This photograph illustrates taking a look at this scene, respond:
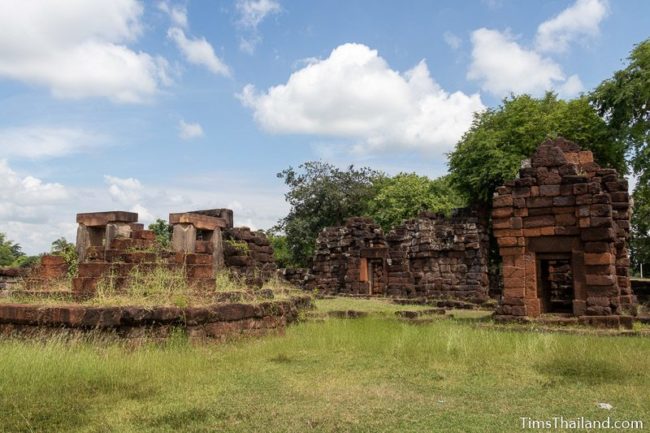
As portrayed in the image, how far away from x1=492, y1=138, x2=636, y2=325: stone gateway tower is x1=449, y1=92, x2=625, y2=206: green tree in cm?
1291

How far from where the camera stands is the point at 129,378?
599cm

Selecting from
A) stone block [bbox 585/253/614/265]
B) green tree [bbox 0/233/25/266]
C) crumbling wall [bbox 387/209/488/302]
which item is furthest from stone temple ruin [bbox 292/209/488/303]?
green tree [bbox 0/233/25/266]

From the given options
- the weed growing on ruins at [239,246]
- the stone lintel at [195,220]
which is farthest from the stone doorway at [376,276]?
the stone lintel at [195,220]

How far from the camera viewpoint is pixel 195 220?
12.5m

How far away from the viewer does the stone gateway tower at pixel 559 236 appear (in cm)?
1133

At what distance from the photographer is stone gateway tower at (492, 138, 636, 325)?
1133 centimetres

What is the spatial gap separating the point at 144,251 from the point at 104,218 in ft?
7.63

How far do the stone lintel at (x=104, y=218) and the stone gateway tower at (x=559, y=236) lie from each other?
7.89m

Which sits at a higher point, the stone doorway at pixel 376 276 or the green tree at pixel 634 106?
the green tree at pixel 634 106

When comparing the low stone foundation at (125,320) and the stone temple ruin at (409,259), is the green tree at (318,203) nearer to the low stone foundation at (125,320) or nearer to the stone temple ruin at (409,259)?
the stone temple ruin at (409,259)

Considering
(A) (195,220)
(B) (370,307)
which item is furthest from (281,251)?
(A) (195,220)

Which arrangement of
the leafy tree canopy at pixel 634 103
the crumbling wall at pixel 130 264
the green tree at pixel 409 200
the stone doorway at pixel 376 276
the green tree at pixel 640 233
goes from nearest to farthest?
1. the crumbling wall at pixel 130 264
2. the leafy tree canopy at pixel 634 103
3. the stone doorway at pixel 376 276
4. the green tree at pixel 640 233
5. the green tree at pixel 409 200

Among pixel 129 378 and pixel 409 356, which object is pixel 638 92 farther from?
pixel 129 378

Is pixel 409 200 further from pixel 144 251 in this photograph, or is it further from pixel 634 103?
pixel 144 251
